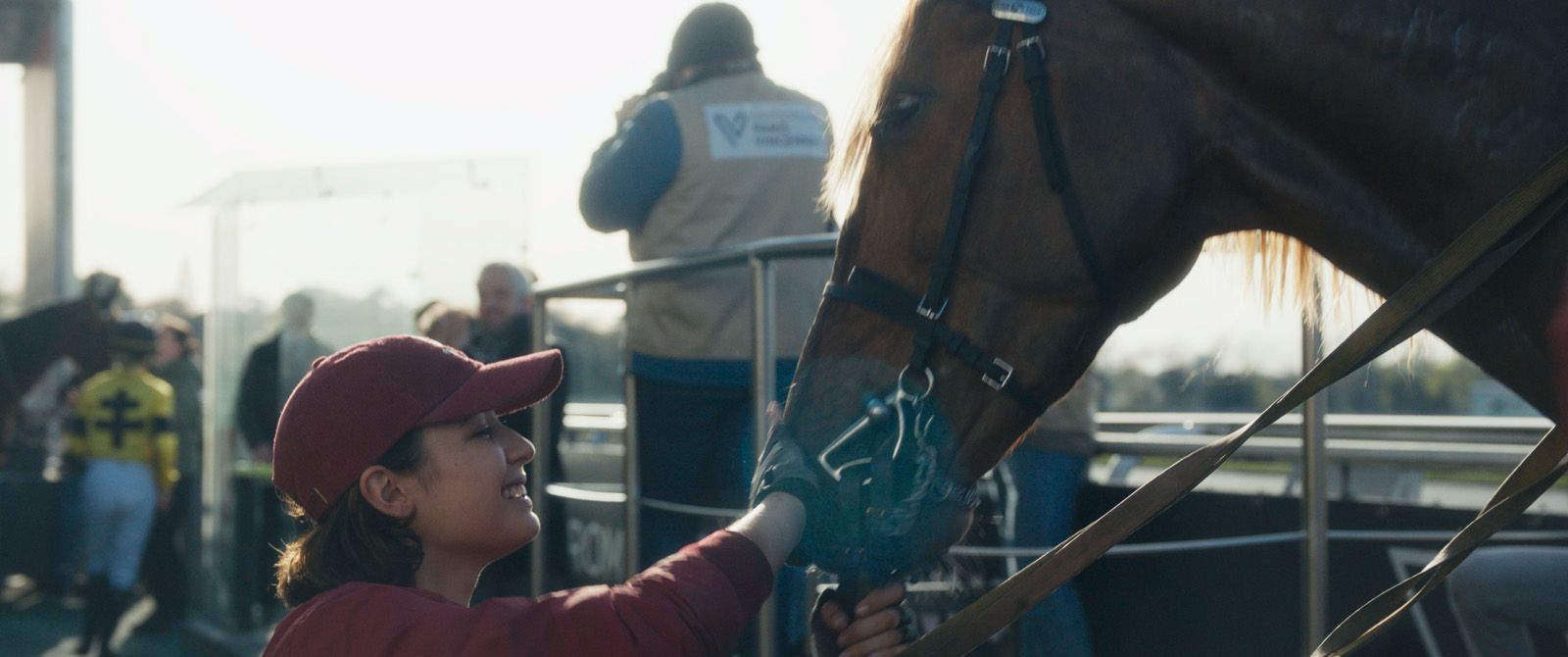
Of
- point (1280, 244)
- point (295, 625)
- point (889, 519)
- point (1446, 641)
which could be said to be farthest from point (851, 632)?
point (1446, 641)

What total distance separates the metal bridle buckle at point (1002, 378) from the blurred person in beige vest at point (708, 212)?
159cm

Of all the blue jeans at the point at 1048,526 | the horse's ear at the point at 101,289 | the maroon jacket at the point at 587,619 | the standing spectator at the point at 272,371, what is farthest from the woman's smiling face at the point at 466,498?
the horse's ear at the point at 101,289

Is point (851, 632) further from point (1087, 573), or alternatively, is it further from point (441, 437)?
point (1087, 573)

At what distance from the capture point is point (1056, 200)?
1920mm

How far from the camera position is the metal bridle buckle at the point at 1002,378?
76.6 inches

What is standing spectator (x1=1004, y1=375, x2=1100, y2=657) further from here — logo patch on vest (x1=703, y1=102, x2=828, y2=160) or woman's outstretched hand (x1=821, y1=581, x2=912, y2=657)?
woman's outstretched hand (x1=821, y1=581, x2=912, y2=657)

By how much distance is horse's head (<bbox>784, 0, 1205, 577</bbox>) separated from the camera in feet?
6.27

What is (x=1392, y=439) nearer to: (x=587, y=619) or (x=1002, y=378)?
(x=1002, y=378)

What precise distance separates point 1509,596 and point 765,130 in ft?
6.33

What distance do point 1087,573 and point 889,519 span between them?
264cm

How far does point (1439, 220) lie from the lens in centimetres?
183

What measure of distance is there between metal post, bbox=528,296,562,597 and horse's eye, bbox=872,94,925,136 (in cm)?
251

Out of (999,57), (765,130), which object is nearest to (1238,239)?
(999,57)

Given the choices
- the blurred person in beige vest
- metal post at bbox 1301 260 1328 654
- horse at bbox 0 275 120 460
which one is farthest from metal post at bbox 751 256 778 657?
horse at bbox 0 275 120 460
